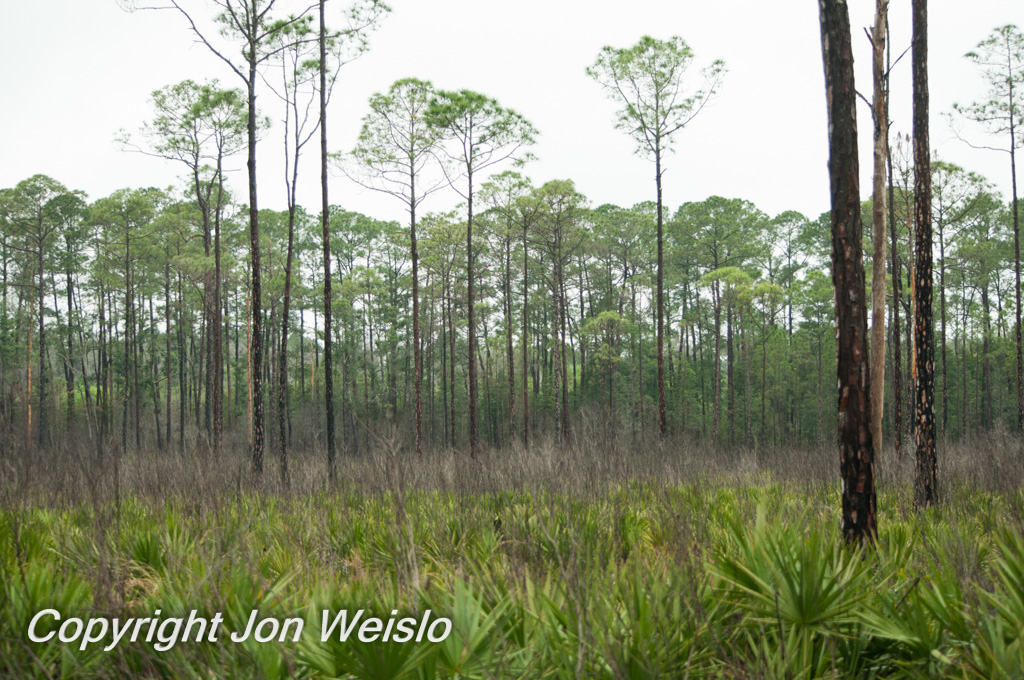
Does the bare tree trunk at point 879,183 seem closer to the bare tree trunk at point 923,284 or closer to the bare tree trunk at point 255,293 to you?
the bare tree trunk at point 923,284

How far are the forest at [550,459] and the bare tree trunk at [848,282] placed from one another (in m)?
0.02

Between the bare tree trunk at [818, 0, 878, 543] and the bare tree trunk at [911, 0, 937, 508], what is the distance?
10.4ft

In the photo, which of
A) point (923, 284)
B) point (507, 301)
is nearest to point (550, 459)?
point (923, 284)

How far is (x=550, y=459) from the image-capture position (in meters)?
10.1

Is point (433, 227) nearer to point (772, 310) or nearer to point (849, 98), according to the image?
point (772, 310)

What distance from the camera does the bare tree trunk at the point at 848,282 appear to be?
4.64m

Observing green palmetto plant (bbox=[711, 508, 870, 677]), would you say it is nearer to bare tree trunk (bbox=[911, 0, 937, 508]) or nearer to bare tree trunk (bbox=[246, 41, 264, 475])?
bare tree trunk (bbox=[911, 0, 937, 508])

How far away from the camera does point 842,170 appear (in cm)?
485

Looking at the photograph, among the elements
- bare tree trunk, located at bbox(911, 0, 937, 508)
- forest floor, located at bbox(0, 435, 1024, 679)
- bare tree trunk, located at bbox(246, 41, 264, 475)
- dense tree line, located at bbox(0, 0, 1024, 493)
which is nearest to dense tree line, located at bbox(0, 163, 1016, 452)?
dense tree line, located at bbox(0, 0, 1024, 493)

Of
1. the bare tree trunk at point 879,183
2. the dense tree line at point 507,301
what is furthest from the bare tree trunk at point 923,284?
the dense tree line at point 507,301

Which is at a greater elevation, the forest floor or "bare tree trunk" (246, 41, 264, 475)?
"bare tree trunk" (246, 41, 264, 475)

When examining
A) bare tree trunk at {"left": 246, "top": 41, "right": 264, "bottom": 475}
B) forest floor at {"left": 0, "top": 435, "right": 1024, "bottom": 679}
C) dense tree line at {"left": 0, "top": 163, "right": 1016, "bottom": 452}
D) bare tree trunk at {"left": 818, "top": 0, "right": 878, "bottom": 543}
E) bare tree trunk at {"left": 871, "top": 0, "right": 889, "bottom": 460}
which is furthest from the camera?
dense tree line at {"left": 0, "top": 163, "right": 1016, "bottom": 452}

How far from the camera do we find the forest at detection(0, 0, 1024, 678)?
2785 mm

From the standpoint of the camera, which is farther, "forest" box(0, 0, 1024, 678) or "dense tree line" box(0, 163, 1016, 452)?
"dense tree line" box(0, 163, 1016, 452)
